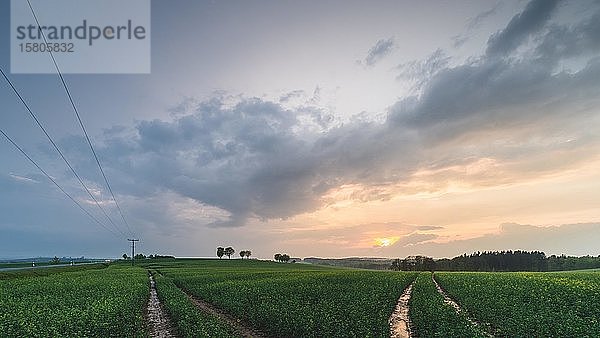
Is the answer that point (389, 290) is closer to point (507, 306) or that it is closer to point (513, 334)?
point (507, 306)

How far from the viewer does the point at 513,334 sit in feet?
59.2

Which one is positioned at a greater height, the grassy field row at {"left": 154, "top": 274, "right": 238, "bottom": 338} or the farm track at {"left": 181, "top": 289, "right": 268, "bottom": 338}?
the grassy field row at {"left": 154, "top": 274, "right": 238, "bottom": 338}

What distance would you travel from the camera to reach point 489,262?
145375 mm

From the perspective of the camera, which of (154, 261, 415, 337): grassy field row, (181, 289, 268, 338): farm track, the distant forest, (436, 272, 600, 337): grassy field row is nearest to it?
(436, 272, 600, 337): grassy field row

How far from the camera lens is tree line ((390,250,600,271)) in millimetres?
133375

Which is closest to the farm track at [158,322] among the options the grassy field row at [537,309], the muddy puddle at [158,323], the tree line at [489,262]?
the muddy puddle at [158,323]

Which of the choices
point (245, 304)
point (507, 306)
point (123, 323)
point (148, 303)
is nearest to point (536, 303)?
point (507, 306)

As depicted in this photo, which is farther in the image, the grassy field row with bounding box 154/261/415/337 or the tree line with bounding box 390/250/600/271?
the tree line with bounding box 390/250/600/271

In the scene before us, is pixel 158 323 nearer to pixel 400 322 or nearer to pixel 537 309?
pixel 400 322

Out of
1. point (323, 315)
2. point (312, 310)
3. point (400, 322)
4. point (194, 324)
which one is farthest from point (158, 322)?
point (400, 322)

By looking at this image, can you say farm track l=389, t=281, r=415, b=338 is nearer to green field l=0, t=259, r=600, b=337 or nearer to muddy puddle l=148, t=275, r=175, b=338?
green field l=0, t=259, r=600, b=337

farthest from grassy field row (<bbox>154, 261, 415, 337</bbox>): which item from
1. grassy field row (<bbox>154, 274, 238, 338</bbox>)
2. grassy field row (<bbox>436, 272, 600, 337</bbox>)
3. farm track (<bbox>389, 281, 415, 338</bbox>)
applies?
grassy field row (<bbox>436, 272, 600, 337</bbox>)

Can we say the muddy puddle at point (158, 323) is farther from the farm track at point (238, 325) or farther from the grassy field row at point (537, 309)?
the grassy field row at point (537, 309)

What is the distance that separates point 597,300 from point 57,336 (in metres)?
32.2
